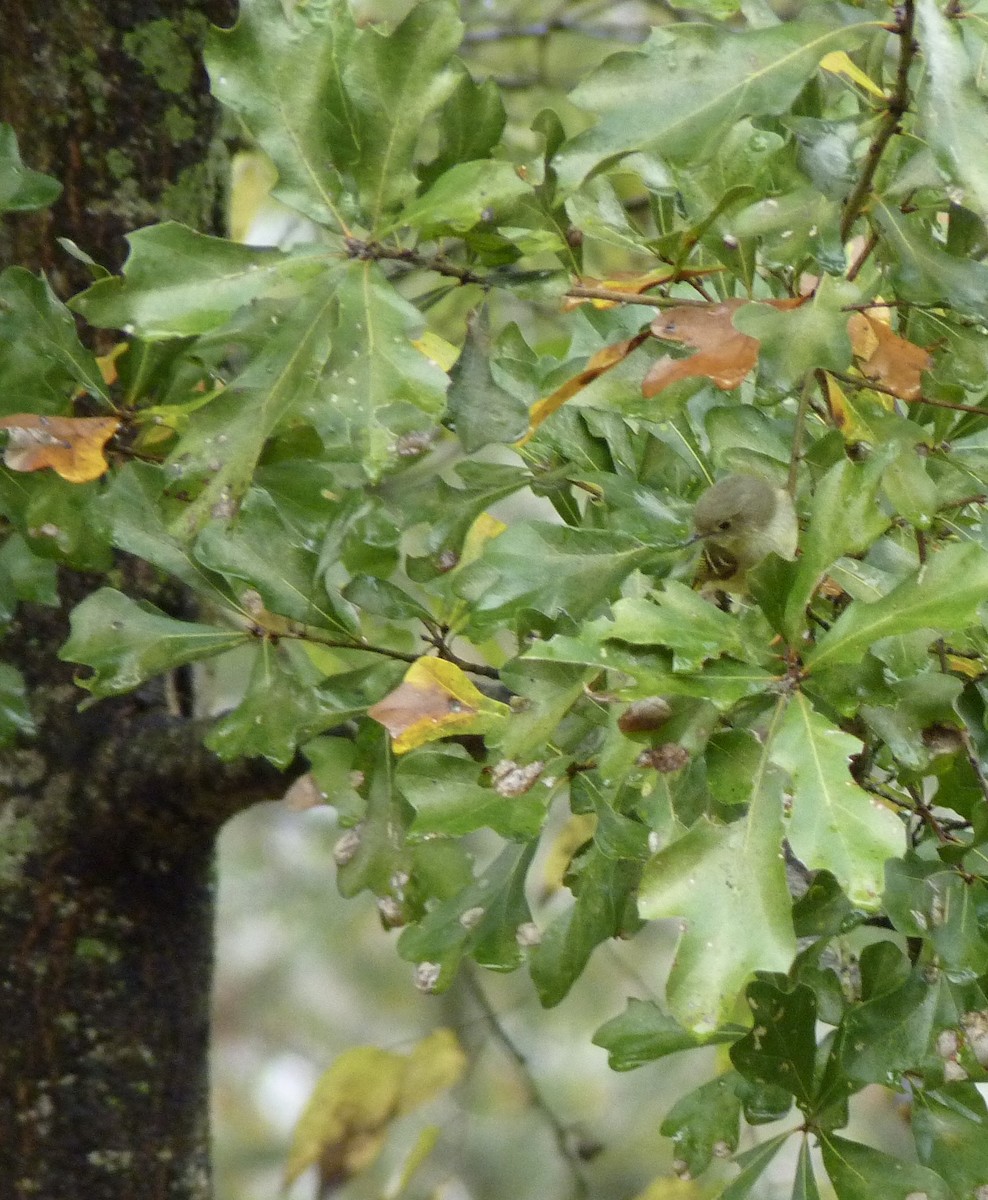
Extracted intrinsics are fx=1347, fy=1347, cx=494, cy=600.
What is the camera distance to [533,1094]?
167 cm

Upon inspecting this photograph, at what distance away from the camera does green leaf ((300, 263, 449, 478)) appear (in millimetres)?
553

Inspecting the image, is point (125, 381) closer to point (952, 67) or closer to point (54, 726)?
point (54, 726)

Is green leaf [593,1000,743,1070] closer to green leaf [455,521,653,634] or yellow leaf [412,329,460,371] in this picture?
green leaf [455,521,653,634]

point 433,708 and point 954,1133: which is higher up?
point 433,708

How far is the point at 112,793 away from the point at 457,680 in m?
0.50

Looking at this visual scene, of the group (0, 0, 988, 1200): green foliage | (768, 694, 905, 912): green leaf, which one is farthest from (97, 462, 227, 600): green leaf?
(768, 694, 905, 912): green leaf

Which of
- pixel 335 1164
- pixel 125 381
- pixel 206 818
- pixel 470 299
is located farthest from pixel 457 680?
pixel 470 299

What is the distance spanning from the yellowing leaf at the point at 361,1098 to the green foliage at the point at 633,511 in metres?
0.82

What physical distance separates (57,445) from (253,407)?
19 cm

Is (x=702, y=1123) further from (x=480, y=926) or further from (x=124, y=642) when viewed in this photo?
(x=124, y=642)

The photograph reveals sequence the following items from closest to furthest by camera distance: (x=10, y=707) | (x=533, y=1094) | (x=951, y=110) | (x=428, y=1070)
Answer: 1. (x=951, y=110)
2. (x=10, y=707)
3. (x=428, y=1070)
4. (x=533, y=1094)

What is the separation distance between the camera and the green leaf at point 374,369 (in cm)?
55

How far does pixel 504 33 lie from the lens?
188 cm

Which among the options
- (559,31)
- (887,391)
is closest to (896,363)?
(887,391)
